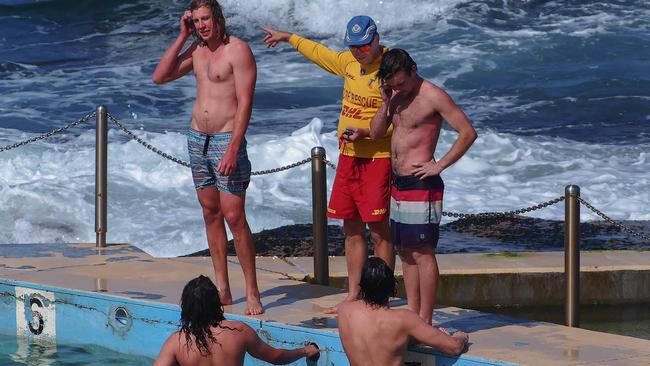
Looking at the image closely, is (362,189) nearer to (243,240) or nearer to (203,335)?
(243,240)

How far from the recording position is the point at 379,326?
6.32m

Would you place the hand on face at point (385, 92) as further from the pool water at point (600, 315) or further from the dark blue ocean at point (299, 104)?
the dark blue ocean at point (299, 104)

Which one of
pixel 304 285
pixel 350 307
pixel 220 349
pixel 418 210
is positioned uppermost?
pixel 418 210

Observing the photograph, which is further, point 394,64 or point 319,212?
point 319,212

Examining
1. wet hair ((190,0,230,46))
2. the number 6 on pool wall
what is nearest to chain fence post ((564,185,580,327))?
wet hair ((190,0,230,46))

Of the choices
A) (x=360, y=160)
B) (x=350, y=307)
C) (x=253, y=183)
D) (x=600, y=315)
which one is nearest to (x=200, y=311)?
(x=350, y=307)

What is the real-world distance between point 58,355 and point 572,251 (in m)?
3.11

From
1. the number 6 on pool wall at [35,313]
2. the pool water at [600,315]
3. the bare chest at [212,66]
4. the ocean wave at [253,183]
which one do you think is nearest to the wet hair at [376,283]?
the bare chest at [212,66]

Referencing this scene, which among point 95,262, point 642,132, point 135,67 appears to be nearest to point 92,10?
point 135,67

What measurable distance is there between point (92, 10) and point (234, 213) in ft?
68.5

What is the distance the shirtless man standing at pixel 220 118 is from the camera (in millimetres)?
7281

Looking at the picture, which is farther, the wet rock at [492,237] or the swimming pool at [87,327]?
the wet rock at [492,237]

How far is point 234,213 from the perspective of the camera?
24.2 ft

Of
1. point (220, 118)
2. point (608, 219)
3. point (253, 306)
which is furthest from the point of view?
point (608, 219)
